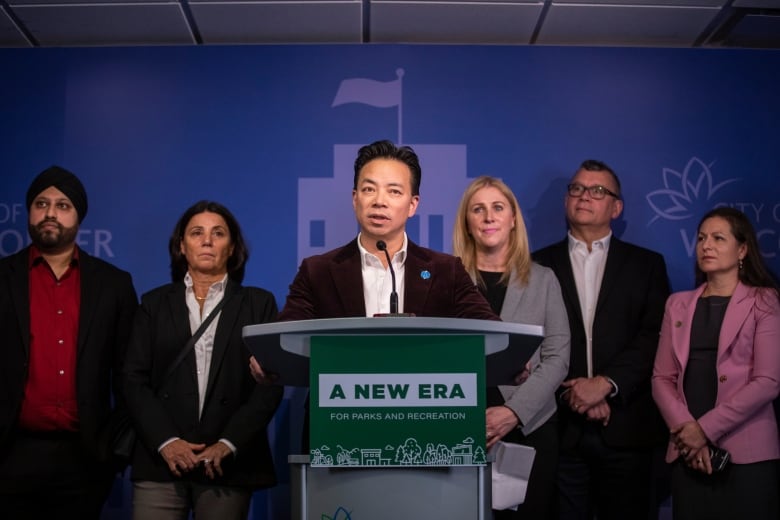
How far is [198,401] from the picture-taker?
3529mm

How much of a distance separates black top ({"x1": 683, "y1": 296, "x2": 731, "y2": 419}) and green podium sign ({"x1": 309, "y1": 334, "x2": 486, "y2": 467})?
212 centimetres

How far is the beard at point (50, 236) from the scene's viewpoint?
12.3 ft

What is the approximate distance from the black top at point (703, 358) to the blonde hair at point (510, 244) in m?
0.80

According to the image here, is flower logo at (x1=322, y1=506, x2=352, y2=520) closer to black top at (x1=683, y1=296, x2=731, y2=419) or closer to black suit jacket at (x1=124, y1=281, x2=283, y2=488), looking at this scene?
black suit jacket at (x1=124, y1=281, x2=283, y2=488)

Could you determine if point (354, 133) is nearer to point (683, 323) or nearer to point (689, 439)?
point (683, 323)

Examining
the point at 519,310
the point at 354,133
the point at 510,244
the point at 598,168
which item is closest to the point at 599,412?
the point at 519,310

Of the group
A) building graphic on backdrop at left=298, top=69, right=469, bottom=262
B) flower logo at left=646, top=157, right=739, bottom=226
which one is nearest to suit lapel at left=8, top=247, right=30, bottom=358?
building graphic on backdrop at left=298, top=69, right=469, bottom=262

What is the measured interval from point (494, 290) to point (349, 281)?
1.26m

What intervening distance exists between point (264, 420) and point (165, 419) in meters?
0.39

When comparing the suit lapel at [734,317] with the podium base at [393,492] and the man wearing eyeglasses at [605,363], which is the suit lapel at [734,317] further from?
the podium base at [393,492]

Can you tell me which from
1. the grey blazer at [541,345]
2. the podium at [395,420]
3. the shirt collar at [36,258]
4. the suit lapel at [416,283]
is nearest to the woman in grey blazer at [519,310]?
the grey blazer at [541,345]

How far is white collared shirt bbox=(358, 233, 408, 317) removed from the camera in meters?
2.62

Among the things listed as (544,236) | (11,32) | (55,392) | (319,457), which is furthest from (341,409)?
(11,32)

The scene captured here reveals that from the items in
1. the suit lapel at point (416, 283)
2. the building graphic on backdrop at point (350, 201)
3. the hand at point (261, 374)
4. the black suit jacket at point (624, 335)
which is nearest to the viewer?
the hand at point (261, 374)
